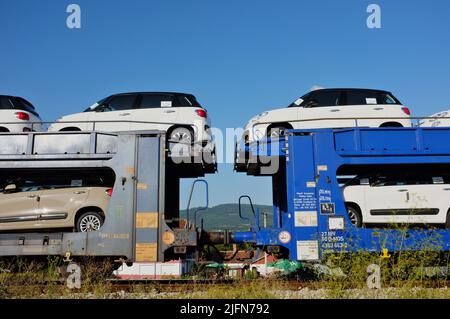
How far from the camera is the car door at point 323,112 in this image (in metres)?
8.58

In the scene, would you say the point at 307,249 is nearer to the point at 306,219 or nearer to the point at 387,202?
the point at 306,219

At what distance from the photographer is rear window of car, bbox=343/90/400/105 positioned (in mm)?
9328

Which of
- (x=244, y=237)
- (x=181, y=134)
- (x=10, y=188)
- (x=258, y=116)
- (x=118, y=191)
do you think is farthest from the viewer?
(x=258, y=116)

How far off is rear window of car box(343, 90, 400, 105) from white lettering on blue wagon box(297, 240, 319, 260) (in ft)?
12.4

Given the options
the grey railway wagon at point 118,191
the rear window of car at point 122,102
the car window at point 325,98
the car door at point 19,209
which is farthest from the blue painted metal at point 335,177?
the car door at point 19,209

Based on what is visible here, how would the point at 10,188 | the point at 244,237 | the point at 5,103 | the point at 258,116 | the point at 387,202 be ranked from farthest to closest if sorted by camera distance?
the point at 258,116 < the point at 5,103 < the point at 10,188 < the point at 387,202 < the point at 244,237

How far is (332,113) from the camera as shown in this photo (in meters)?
9.03

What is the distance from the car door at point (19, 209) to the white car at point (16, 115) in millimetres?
1696

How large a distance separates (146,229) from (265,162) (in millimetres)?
2593

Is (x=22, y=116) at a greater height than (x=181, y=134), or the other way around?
(x=22, y=116)

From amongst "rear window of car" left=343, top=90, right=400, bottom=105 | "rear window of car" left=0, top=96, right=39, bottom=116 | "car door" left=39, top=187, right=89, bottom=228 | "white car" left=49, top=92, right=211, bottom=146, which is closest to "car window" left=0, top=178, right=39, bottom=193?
"car door" left=39, top=187, right=89, bottom=228

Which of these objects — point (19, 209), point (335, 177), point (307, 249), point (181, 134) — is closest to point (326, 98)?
point (335, 177)

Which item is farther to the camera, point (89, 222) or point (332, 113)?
point (332, 113)

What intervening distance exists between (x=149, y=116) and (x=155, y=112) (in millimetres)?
164
